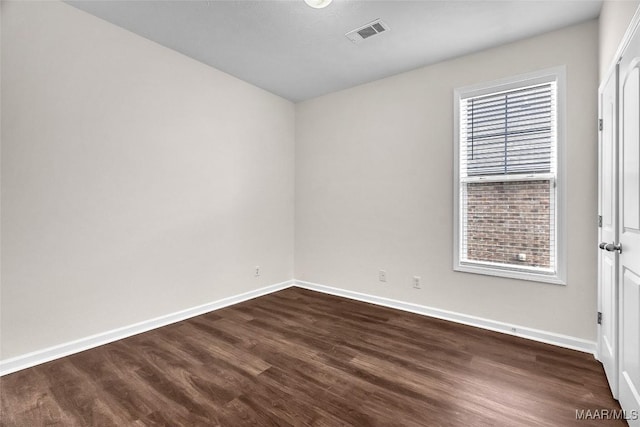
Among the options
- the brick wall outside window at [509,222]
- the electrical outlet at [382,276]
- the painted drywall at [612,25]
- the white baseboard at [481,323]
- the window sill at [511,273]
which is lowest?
the white baseboard at [481,323]

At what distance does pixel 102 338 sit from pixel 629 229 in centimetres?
386

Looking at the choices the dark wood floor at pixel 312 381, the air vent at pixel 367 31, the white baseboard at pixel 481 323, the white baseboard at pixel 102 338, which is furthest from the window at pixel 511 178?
the white baseboard at pixel 102 338

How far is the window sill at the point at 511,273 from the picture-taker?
→ 266 cm

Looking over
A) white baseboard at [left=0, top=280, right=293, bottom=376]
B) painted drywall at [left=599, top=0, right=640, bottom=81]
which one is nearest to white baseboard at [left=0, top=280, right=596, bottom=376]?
white baseboard at [left=0, top=280, right=293, bottom=376]

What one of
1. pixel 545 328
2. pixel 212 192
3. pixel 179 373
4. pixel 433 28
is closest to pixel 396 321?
pixel 545 328

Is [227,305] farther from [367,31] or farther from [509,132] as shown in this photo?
[509,132]

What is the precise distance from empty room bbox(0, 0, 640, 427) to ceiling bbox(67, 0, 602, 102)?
0.03 meters

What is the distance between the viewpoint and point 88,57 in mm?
2539

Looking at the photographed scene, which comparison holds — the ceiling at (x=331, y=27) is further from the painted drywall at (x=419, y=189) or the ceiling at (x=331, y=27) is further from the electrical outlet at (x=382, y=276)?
the electrical outlet at (x=382, y=276)

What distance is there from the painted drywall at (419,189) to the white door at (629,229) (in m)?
0.92

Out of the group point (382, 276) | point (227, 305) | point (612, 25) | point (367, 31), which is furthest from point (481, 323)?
point (367, 31)

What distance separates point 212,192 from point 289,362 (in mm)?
2122

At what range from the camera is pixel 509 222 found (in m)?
2.91

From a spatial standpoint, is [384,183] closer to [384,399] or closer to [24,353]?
[384,399]
